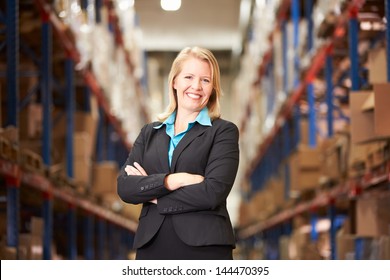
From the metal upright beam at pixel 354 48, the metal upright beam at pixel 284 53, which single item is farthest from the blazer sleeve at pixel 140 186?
the metal upright beam at pixel 284 53

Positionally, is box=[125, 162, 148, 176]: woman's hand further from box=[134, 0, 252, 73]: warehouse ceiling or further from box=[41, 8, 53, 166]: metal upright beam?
box=[41, 8, 53, 166]: metal upright beam

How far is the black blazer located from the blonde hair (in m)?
0.07

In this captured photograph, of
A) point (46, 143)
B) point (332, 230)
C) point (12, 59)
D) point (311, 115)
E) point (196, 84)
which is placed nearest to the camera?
point (196, 84)

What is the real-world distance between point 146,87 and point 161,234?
A: 1759 centimetres

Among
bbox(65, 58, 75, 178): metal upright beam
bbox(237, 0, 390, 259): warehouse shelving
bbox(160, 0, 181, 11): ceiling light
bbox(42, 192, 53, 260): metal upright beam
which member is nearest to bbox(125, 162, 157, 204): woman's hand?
bbox(160, 0, 181, 11): ceiling light

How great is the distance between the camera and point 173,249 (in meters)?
3.34

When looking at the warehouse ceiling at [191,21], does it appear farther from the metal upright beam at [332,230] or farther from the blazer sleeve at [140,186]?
the blazer sleeve at [140,186]

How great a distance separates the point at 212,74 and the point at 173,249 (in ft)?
2.19

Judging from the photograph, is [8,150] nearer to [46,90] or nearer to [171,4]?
[171,4]

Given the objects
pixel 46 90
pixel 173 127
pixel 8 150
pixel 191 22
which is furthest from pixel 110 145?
pixel 173 127

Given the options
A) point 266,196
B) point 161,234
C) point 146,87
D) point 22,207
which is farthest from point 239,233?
point 161,234

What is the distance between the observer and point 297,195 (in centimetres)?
1152

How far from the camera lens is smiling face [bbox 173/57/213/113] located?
3.42 metres

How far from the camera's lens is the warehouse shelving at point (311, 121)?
7836mm
